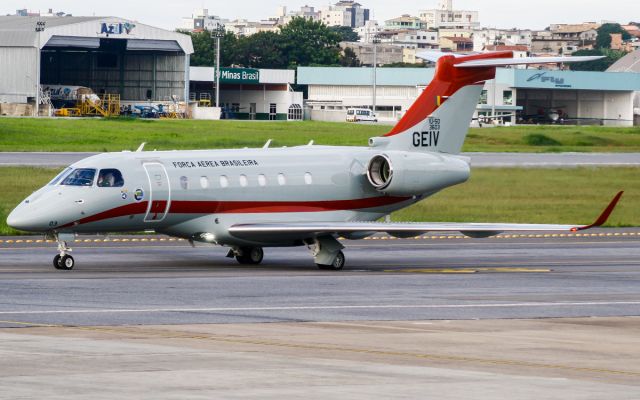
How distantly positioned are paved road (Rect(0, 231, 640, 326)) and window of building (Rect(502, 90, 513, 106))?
124 m

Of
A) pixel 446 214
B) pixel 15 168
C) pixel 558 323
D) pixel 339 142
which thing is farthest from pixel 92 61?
pixel 558 323

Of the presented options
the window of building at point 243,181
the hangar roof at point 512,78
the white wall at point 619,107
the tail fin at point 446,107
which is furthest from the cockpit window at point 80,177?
the white wall at point 619,107

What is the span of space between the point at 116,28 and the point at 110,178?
102 m

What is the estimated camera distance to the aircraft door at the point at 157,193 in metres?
32.9

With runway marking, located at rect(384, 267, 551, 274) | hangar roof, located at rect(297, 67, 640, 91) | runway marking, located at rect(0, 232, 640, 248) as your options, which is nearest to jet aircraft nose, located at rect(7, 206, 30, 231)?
runway marking, located at rect(0, 232, 640, 248)

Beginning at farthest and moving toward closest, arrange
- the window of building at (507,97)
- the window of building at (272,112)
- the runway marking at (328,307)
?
the window of building at (507,97), the window of building at (272,112), the runway marking at (328,307)

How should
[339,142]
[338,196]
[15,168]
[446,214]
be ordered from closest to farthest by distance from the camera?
[338,196]
[446,214]
[15,168]
[339,142]

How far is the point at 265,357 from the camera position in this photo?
19391 millimetres

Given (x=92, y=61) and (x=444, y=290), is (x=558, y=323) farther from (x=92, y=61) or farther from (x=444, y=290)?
(x=92, y=61)

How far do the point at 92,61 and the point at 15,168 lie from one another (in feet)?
271

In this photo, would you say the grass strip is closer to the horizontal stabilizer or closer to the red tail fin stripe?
the red tail fin stripe

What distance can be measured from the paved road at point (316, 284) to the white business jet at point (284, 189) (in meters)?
1.05

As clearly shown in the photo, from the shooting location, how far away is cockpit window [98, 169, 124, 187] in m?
32.5

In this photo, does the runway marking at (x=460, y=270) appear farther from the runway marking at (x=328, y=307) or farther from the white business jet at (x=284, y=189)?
the runway marking at (x=328, y=307)
